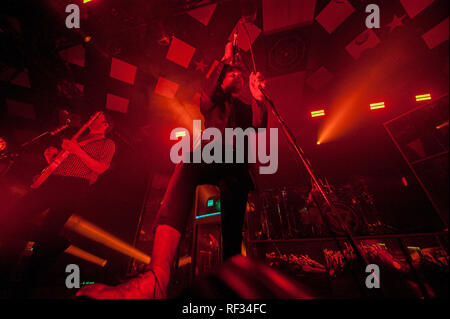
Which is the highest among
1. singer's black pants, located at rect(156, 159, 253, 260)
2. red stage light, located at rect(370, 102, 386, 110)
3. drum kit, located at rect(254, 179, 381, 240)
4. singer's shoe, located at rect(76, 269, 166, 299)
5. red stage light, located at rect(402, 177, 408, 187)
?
red stage light, located at rect(370, 102, 386, 110)

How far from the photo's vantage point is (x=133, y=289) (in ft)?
2.38

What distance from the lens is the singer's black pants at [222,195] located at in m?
1.05

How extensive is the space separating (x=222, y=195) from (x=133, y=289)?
694 mm

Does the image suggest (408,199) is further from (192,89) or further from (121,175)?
(121,175)

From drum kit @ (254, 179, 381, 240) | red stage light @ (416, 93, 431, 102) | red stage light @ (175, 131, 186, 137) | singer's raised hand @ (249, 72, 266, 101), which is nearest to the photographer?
singer's raised hand @ (249, 72, 266, 101)

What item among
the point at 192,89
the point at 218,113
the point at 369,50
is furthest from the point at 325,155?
the point at 218,113

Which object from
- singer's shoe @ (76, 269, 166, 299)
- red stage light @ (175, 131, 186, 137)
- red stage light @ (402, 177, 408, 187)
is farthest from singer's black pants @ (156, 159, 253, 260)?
red stage light @ (402, 177, 408, 187)

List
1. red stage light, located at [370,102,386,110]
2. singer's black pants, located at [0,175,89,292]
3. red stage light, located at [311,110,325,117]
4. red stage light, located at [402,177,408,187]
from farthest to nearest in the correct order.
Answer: red stage light, located at [402,177,408,187], red stage light, located at [311,110,325,117], red stage light, located at [370,102,386,110], singer's black pants, located at [0,175,89,292]

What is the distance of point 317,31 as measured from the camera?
3.16m

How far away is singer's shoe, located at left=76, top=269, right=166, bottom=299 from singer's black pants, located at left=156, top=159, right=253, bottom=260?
0.87 ft

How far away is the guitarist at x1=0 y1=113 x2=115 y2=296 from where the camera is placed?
2.02 m

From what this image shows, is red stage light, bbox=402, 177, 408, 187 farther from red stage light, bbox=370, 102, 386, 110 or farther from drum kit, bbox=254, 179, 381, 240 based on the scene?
red stage light, bbox=370, 102, 386, 110

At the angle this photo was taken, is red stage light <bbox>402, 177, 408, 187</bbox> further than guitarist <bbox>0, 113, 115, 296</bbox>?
Yes

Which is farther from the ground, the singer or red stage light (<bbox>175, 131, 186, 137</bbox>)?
red stage light (<bbox>175, 131, 186, 137</bbox>)
